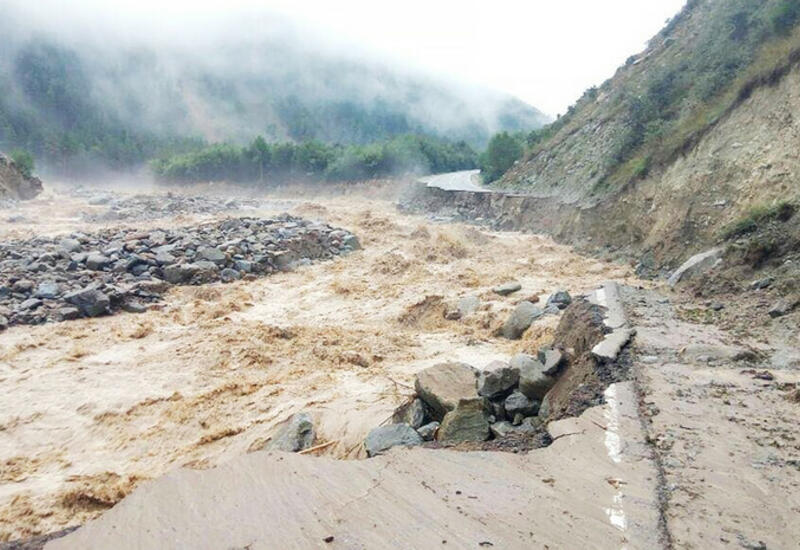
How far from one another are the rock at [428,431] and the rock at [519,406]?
2.13 feet

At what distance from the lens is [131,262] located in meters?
13.4

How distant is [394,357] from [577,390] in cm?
393

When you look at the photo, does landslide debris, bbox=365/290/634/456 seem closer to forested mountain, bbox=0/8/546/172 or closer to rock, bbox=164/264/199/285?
rock, bbox=164/264/199/285

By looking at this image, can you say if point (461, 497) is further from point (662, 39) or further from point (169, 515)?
point (662, 39)

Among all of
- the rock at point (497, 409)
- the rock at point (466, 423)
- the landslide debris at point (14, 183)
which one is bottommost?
the landslide debris at point (14, 183)

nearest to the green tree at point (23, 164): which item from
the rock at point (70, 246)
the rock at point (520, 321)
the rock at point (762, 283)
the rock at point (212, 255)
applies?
the rock at point (70, 246)

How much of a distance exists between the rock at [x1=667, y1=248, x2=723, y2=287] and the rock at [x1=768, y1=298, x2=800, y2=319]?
7.46ft

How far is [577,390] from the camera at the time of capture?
473cm

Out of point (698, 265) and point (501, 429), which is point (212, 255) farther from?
point (501, 429)

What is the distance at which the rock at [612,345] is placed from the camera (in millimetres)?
5320

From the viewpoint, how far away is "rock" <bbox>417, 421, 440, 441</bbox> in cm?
459

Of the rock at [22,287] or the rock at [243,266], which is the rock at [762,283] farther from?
the rock at [22,287]

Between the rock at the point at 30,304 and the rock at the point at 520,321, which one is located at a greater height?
the rock at the point at 520,321

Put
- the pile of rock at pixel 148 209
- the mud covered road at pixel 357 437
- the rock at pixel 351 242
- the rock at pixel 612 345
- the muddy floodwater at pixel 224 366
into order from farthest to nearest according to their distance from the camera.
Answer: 1. the pile of rock at pixel 148 209
2. the rock at pixel 351 242
3. the muddy floodwater at pixel 224 366
4. the rock at pixel 612 345
5. the mud covered road at pixel 357 437
